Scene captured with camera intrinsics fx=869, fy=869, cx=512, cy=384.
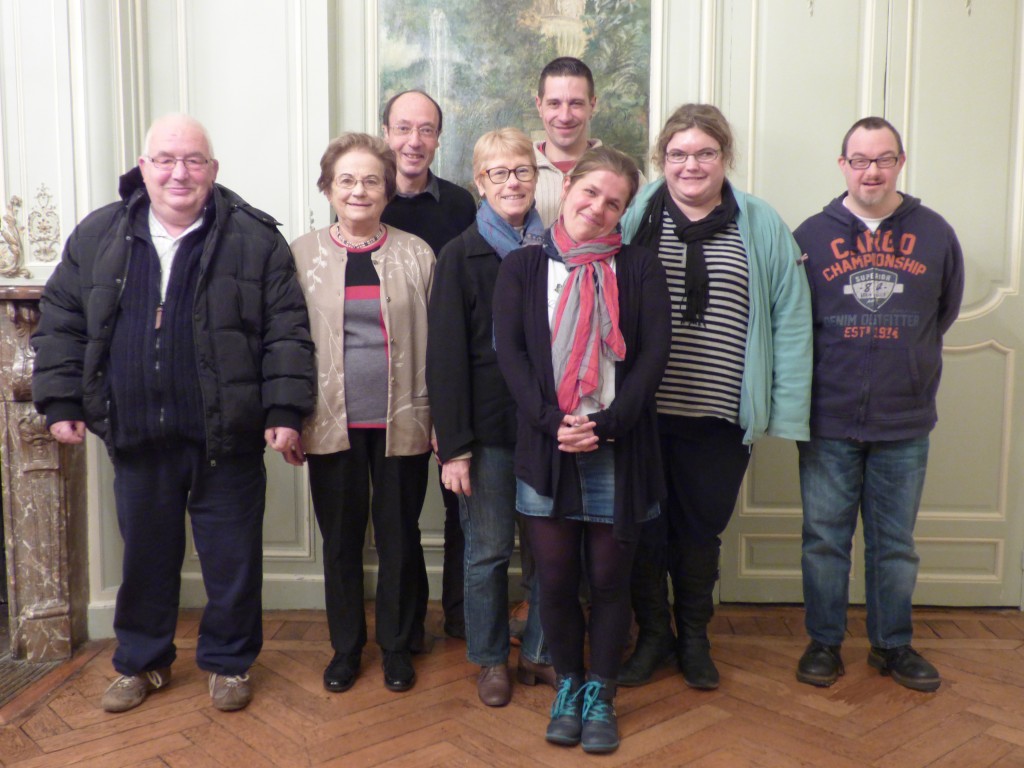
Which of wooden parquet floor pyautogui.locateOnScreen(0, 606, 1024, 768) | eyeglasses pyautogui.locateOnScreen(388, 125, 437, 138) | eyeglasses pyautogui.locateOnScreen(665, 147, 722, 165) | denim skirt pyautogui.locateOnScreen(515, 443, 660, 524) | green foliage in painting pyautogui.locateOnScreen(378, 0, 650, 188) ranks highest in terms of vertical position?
green foliage in painting pyautogui.locateOnScreen(378, 0, 650, 188)

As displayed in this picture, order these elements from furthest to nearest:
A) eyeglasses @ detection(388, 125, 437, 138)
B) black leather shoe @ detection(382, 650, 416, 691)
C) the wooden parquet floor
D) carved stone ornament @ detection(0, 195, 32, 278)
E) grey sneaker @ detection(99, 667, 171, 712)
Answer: carved stone ornament @ detection(0, 195, 32, 278) → eyeglasses @ detection(388, 125, 437, 138) → black leather shoe @ detection(382, 650, 416, 691) → grey sneaker @ detection(99, 667, 171, 712) → the wooden parquet floor

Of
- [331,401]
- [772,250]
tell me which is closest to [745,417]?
[772,250]

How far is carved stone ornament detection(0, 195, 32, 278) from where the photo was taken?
8.72ft

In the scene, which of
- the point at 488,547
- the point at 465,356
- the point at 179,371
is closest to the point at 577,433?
the point at 465,356

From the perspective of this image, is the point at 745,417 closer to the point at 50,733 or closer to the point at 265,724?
the point at 265,724

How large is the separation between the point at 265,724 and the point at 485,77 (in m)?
2.15

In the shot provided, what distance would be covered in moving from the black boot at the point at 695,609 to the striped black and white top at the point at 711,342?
1.38 ft

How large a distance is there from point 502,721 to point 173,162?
63.9 inches

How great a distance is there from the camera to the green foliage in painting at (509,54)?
298 centimetres

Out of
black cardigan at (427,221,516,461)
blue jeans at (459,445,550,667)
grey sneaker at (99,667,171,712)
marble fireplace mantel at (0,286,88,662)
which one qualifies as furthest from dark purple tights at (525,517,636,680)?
marble fireplace mantel at (0,286,88,662)

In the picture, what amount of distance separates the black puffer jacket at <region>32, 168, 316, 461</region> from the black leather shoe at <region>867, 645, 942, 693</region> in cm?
177

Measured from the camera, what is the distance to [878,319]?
2340 mm

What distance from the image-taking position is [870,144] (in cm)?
228

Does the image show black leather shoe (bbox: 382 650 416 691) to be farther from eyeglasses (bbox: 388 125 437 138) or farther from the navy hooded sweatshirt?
eyeglasses (bbox: 388 125 437 138)
